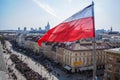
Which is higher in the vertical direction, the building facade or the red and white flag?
the red and white flag

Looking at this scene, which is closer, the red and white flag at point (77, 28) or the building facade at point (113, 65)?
the red and white flag at point (77, 28)

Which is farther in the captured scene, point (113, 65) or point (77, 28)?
point (113, 65)

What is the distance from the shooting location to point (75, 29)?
54.0 ft

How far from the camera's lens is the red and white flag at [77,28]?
16078 millimetres

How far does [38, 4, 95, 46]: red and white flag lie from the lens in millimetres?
16078

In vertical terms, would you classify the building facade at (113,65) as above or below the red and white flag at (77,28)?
below

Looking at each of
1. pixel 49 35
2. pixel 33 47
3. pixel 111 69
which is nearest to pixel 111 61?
pixel 111 69

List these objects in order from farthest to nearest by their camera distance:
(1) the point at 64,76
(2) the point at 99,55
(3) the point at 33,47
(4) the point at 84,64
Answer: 1. (3) the point at 33,47
2. (2) the point at 99,55
3. (4) the point at 84,64
4. (1) the point at 64,76

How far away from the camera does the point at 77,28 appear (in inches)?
647

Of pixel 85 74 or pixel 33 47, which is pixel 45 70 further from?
pixel 33 47

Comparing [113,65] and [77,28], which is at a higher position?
[77,28]

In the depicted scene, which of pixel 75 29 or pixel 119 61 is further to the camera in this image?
pixel 119 61

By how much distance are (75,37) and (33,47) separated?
115 meters

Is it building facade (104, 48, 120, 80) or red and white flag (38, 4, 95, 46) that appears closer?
red and white flag (38, 4, 95, 46)
